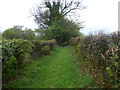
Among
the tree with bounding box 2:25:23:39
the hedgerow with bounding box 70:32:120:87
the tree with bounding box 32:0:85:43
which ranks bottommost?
the hedgerow with bounding box 70:32:120:87

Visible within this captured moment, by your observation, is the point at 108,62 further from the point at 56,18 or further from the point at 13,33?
the point at 56,18

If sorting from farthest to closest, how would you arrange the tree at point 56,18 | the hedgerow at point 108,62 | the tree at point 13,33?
1. the tree at point 56,18
2. the tree at point 13,33
3. the hedgerow at point 108,62

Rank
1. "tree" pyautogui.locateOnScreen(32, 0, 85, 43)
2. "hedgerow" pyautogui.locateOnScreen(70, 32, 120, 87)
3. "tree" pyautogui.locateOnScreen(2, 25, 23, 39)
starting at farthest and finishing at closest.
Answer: "tree" pyautogui.locateOnScreen(32, 0, 85, 43) < "tree" pyautogui.locateOnScreen(2, 25, 23, 39) < "hedgerow" pyautogui.locateOnScreen(70, 32, 120, 87)

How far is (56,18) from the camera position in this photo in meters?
22.5

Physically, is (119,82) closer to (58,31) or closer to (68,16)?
(58,31)

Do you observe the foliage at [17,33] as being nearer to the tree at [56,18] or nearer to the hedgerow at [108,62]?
the tree at [56,18]

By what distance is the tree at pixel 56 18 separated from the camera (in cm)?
2135

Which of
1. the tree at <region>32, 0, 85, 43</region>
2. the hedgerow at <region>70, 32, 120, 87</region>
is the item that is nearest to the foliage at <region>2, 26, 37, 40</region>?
the tree at <region>32, 0, 85, 43</region>

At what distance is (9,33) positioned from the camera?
14562mm

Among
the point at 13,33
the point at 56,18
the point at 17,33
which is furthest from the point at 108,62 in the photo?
the point at 56,18

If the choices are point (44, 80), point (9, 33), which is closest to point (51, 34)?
point (9, 33)

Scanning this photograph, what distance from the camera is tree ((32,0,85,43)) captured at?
70.1 feet

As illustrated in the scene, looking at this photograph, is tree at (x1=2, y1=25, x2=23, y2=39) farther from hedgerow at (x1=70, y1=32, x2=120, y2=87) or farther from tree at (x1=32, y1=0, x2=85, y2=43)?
hedgerow at (x1=70, y1=32, x2=120, y2=87)

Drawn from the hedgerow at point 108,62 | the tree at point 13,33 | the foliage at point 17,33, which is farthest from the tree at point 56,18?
the hedgerow at point 108,62
